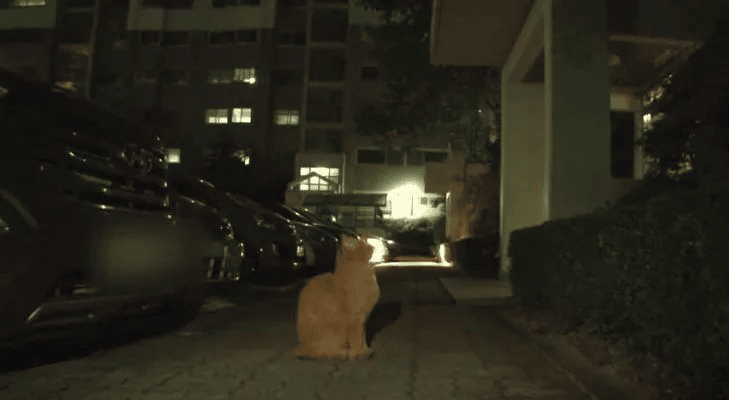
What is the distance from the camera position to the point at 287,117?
120 ft

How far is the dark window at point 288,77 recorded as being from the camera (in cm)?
3662

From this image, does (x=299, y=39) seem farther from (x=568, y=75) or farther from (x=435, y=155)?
(x=568, y=75)

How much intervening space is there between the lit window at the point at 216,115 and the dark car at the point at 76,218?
108 ft

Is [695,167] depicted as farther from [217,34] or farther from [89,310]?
[217,34]

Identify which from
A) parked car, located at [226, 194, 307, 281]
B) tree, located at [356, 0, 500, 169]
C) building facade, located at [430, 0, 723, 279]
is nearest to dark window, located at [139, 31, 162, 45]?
tree, located at [356, 0, 500, 169]

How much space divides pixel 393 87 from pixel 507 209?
6.40 metres

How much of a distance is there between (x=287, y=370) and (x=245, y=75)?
1357 inches

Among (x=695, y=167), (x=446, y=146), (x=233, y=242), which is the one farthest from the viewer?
(x=446, y=146)

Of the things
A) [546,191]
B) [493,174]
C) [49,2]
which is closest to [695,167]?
[546,191]

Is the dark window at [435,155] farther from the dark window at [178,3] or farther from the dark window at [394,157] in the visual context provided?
the dark window at [178,3]

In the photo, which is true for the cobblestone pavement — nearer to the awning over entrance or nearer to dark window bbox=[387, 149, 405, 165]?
the awning over entrance

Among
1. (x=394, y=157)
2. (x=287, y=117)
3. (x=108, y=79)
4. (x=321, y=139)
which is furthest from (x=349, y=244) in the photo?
(x=108, y=79)

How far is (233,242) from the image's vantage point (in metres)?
6.78

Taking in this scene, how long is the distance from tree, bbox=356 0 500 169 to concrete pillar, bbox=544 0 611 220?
6.22 meters
